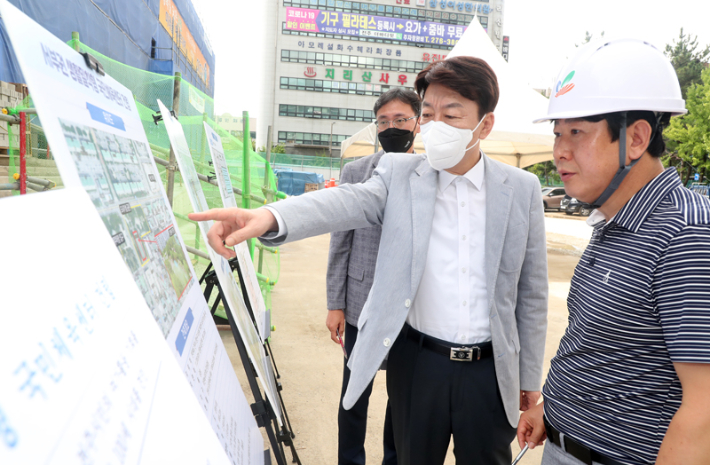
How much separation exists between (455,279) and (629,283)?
64cm

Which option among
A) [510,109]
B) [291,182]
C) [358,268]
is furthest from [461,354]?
[291,182]

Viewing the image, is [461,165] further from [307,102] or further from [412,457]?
[307,102]

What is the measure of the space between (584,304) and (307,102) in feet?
160

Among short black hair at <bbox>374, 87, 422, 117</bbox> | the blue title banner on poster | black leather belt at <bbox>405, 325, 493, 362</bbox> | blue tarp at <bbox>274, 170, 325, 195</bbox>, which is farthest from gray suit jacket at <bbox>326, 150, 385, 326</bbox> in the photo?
the blue title banner on poster

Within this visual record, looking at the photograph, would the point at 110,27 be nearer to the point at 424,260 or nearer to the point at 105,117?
the point at 105,117

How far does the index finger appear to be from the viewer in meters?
1.05

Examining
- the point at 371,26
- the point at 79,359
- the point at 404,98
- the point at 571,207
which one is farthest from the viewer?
the point at 371,26

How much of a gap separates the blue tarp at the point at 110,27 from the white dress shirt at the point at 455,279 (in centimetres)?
579

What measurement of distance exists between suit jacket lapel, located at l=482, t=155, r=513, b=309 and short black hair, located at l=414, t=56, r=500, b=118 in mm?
295

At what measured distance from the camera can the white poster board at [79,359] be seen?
1.06ft

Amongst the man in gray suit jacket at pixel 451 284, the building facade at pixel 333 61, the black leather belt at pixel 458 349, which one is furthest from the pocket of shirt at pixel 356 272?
the building facade at pixel 333 61

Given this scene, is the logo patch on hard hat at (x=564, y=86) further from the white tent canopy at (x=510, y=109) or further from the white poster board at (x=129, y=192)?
the white tent canopy at (x=510, y=109)

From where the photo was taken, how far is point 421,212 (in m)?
1.61

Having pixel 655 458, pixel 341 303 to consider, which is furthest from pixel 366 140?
pixel 655 458
